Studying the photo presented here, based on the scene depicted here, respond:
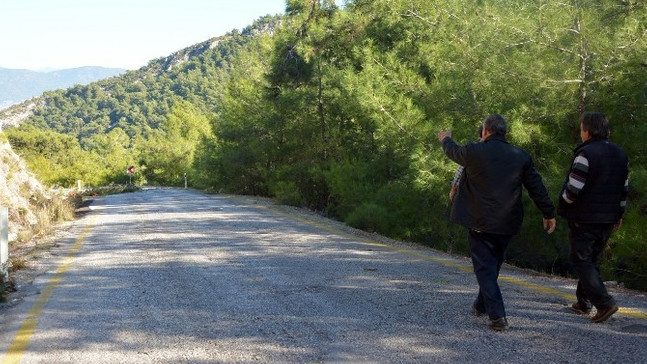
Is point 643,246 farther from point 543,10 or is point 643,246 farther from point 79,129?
point 79,129

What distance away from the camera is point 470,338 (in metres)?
4.73

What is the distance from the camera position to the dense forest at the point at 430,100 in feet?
33.8

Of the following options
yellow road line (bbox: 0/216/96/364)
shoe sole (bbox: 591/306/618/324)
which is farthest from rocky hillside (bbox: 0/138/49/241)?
shoe sole (bbox: 591/306/618/324)

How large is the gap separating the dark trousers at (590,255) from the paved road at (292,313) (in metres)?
0.26

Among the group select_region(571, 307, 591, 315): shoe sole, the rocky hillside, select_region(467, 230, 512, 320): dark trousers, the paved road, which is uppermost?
select_region(467, 230, 512, 320): dark trousers

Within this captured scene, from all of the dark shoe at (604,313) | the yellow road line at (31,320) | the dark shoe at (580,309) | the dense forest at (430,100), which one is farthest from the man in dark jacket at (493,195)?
the dense forest at (430,100)

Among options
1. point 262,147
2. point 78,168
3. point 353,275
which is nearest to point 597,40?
point 353,275

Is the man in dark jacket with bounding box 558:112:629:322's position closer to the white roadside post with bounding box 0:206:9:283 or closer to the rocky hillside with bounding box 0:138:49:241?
the white roadside post with bounding box 0:206:9:283

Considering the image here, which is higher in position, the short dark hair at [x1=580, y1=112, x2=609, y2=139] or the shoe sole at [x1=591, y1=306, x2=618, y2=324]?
the short dark hair at [x1=580, y1=112, x2=609, y2=139]

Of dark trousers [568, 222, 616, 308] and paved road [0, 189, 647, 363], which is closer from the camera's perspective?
paved road [0, 189, 647, 363]

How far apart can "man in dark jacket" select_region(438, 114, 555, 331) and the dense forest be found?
4.99m

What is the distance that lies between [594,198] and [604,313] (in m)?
0.98

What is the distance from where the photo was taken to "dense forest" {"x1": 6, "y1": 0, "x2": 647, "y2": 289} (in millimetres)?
10312

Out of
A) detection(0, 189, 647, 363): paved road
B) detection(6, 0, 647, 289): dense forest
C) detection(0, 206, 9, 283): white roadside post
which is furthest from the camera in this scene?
detection(6, 0, 647, 289): dense forest
